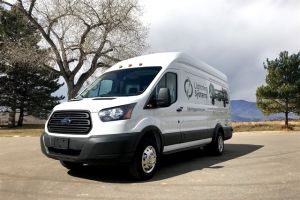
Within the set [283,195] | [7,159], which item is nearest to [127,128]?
[283,195]

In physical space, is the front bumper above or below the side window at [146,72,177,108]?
below

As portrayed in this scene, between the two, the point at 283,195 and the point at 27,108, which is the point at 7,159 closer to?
the point at 283,195

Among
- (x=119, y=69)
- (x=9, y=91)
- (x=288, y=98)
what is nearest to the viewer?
(x=119, y=69)

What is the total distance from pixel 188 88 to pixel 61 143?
3509mm

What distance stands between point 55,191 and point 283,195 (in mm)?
3601

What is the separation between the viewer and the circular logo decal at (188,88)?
9555 mm

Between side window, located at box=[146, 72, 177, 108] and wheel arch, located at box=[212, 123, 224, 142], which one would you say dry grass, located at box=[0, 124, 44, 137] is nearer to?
wheel arch, located at box=[212, 123, 224, 142]

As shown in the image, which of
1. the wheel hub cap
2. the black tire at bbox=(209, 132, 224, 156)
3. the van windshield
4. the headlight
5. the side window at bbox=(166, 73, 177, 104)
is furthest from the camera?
the black tire at bbox=(209, 132, 224, 156)

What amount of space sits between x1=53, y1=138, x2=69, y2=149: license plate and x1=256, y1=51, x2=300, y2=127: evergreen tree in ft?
99.6

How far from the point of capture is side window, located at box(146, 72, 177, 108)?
8001 mm

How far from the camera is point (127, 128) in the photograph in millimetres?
7270

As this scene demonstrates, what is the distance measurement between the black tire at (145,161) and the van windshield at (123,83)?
1.03 meters

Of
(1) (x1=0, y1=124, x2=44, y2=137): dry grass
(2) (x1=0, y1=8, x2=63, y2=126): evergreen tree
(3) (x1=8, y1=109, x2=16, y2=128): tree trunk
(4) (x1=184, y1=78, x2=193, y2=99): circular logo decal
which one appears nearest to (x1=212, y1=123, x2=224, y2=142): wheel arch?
(4) (x1=184, y1=78, x2=193, y2=99): circular logo decal

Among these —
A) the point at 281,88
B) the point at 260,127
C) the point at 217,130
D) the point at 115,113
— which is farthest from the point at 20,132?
the point at 115,113
